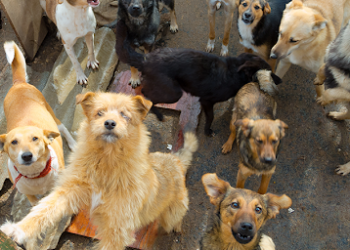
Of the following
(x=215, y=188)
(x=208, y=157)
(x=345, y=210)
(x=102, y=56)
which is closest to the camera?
(x=215, y=188)

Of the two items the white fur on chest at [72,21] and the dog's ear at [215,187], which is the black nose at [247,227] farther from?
the white fur on chest at [72,21]

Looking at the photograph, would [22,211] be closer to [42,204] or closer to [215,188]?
[42,204]

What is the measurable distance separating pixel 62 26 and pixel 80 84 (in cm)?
100

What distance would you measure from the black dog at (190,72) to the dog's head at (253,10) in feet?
1.82

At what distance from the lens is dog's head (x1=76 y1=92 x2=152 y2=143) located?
7.39 ft

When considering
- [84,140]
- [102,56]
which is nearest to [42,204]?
[84,140]

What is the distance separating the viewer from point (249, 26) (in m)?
4.09

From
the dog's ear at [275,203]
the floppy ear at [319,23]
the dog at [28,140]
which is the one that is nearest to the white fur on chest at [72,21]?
the dog at [28,140]

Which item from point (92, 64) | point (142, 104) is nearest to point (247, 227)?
point (142, 104)

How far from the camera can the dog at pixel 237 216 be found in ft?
7.75

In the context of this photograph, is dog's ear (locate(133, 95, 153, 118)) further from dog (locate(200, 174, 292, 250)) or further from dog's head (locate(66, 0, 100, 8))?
dog's head (locate(66, 0, 100, 8))

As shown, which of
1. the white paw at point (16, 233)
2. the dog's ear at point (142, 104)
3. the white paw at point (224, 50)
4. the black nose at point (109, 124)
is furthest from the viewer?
the white paw at point (224, 50)

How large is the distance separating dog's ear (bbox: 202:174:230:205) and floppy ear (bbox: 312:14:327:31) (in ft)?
7.75

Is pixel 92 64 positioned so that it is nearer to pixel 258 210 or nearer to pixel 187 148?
pixel 187 148
